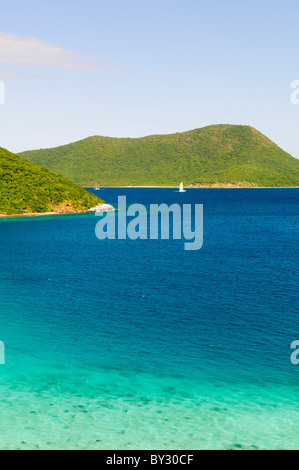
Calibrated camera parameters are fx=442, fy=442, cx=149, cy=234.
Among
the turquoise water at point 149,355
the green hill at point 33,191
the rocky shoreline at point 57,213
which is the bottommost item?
the turquoise water at point 149,355

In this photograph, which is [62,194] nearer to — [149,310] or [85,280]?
[85,280]

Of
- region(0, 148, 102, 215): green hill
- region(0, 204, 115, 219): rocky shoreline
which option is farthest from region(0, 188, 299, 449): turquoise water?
region(0, 148, 102, 215): green hill

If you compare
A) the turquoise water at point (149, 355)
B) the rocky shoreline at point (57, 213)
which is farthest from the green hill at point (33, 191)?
the turquoise water at point (149, 355)

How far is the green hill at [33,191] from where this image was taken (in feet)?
522

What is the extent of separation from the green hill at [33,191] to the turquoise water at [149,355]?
8607 cm

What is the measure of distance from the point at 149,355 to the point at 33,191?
454 ft

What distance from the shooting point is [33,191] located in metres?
166

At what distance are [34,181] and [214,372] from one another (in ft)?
493

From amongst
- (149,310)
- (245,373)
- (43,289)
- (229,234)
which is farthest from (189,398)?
(229,234)

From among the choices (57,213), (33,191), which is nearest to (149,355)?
(57,213)

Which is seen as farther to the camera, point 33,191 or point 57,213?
point 57,213

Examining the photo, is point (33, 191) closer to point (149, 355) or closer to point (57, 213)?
point (57, 213)

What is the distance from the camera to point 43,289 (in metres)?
59.0

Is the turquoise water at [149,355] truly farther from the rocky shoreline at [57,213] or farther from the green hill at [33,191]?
the green hill at [33,191]
